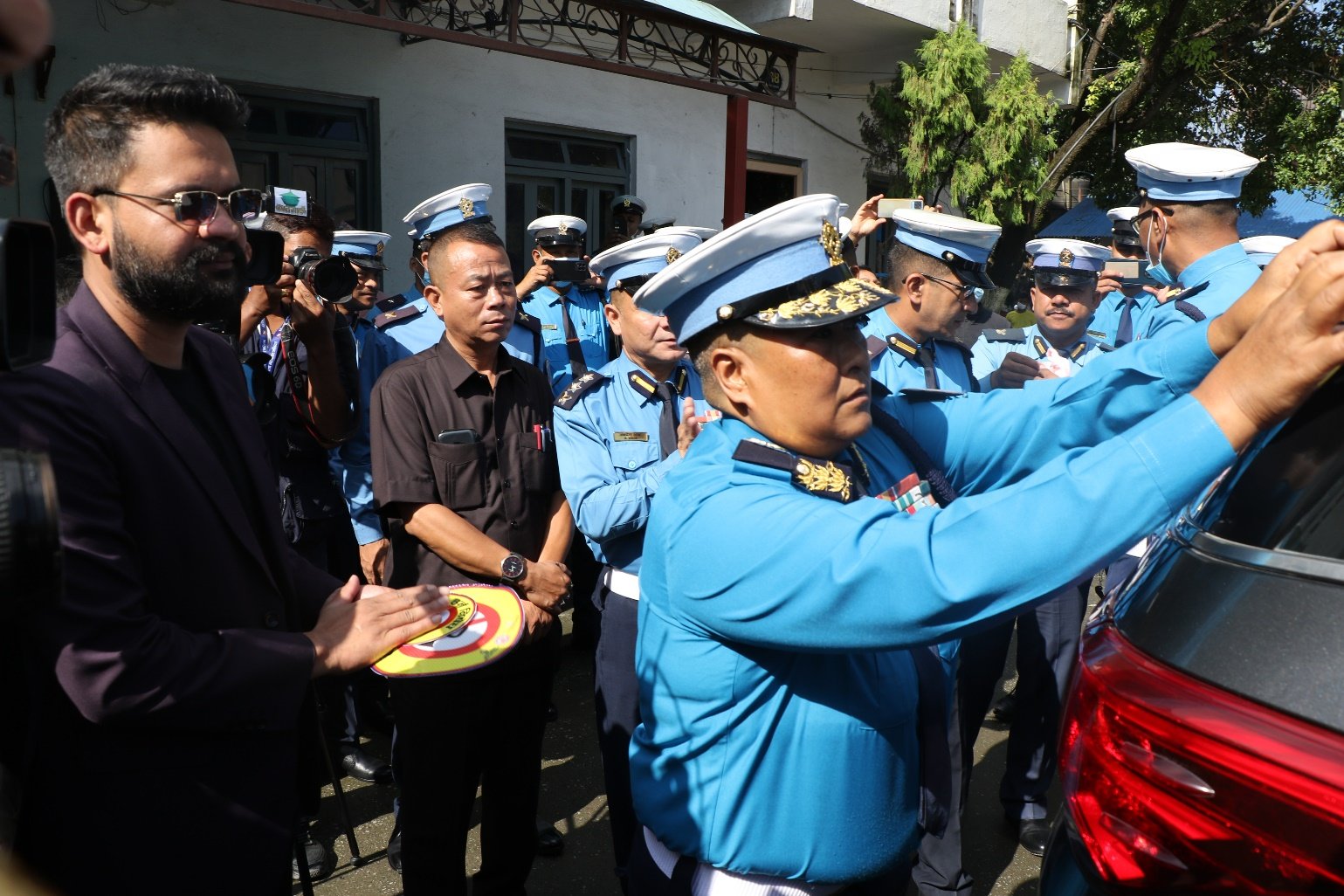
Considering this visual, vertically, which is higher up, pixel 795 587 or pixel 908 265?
pixel 908 265

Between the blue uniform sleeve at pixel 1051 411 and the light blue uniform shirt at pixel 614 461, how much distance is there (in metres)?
1.07

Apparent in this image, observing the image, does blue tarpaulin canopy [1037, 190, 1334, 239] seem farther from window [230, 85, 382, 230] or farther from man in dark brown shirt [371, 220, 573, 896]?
man in dark brown shirt [371, 220, 573, 896]

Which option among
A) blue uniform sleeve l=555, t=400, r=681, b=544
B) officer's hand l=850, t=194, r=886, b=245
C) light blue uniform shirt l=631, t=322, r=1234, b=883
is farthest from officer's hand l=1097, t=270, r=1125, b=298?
light blue uniform shirt l=631, t=322, r=1234, b=883

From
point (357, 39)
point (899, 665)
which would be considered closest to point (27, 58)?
point (899, 665)

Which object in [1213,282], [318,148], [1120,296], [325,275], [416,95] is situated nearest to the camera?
[325,275]

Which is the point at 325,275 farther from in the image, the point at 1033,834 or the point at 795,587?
the point at 1033,834

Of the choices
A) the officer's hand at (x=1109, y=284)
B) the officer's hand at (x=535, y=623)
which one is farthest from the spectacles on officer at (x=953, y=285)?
the officer's hand at (x=1109, y=284)

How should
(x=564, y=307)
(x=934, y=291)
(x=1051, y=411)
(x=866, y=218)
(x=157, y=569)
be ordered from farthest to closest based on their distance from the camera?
(x=564, y=307) → (x=866, y=218) → (x=934, y=291) → (x=1051, y=411) → (x=157, y=569)

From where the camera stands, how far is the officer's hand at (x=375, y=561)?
12.8ft

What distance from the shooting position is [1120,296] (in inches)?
290

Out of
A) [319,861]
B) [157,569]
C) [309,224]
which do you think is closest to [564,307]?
[309,224]

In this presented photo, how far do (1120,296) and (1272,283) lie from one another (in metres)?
6.39

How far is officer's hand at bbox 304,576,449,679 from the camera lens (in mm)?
1880

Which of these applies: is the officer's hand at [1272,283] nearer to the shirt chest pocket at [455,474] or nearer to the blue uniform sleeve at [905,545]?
the blue uniform sleeve at [905,545]
